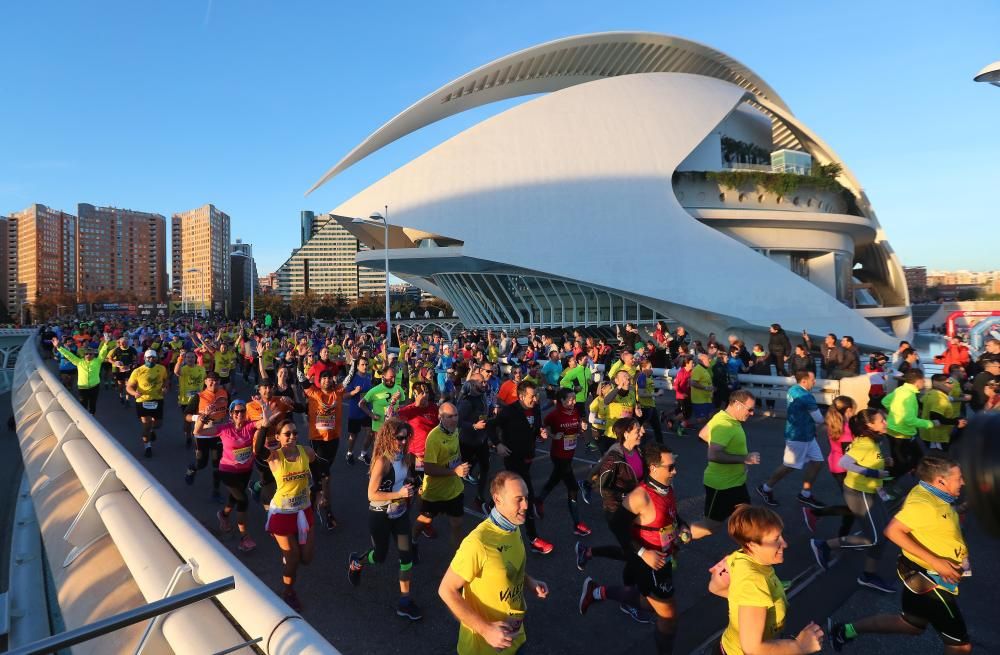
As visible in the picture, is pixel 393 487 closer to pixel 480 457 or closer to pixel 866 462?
pixel 480 457

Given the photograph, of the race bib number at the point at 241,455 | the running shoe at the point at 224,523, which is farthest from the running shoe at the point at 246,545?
the race bib number at the point at 241,455

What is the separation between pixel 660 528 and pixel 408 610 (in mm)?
1873

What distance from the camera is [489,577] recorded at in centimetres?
241

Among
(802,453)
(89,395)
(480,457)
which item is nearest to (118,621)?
(480,457)

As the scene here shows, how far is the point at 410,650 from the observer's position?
11.2 feet

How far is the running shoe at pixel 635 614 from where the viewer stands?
372 centimetres

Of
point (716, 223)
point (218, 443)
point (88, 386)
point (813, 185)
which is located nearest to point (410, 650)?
point (218, 443)

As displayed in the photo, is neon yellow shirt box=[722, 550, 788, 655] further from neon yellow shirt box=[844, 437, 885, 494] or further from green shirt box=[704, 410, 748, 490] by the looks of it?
neon yellow shirt box=[844, 437, 885, 494]

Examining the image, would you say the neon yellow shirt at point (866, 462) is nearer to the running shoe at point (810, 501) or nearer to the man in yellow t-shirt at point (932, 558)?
the running shoe at point (810, 501)

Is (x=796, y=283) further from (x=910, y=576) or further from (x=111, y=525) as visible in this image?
(x=111, y=525)

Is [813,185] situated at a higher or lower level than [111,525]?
higher

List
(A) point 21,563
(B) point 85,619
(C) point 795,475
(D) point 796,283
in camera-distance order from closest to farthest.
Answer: (B) point 85,619
(A) point 21,563
(C) point 795,475
(D) point 796,283

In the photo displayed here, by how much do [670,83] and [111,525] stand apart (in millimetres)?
33613

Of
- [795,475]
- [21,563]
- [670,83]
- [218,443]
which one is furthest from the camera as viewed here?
[670,83]
